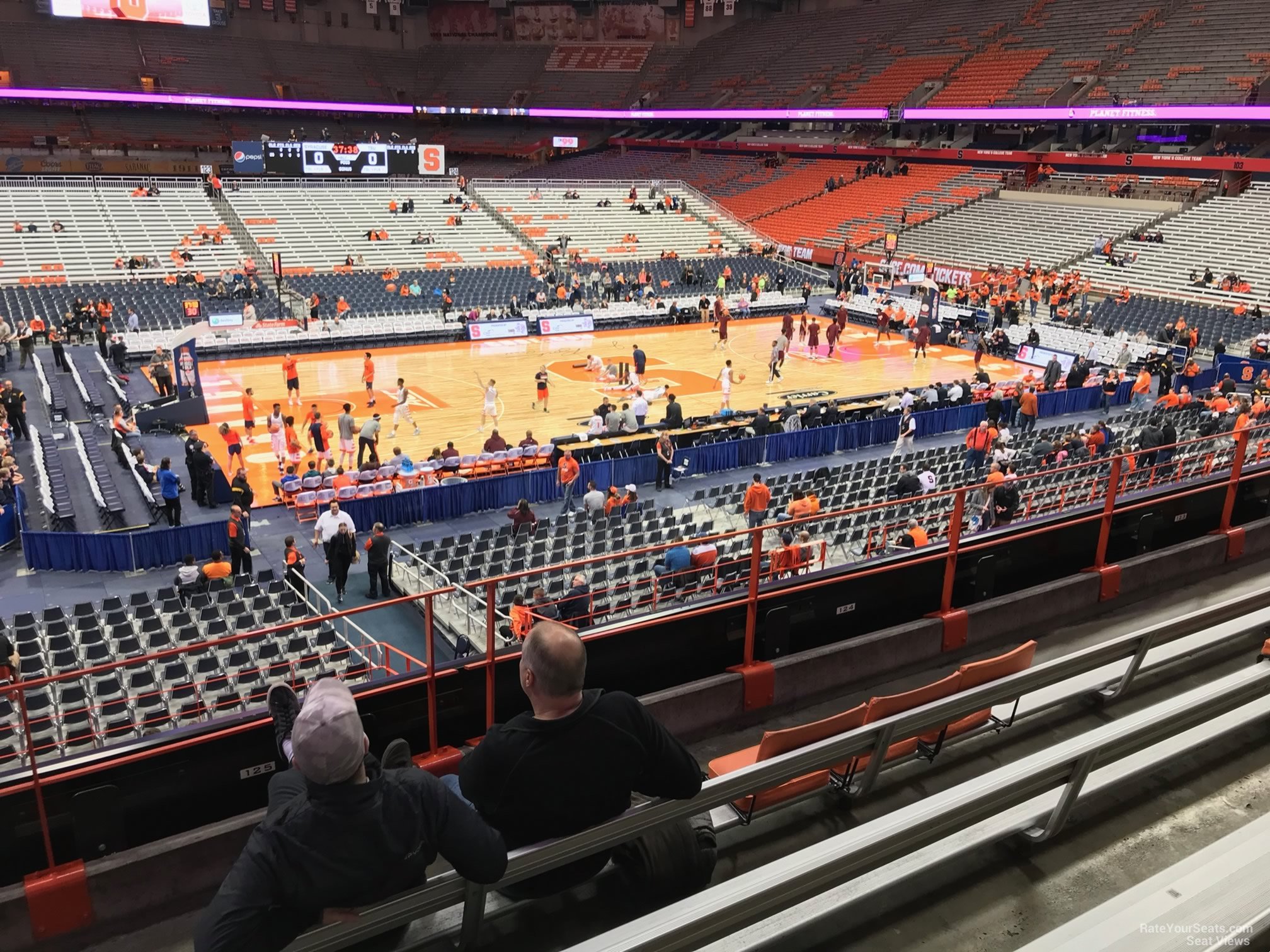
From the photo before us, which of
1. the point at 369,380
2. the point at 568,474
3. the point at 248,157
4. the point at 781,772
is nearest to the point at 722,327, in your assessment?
the point at 369,380

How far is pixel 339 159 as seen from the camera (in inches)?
1780

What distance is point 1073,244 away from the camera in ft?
146

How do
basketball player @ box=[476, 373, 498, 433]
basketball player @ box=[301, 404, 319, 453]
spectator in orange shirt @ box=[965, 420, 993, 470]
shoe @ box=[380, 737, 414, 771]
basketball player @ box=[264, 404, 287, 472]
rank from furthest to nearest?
basketball player @ box=[476, 373, 498, 433] < basketball player @ box=[301, 404, 319, 453] < basketball player @ box=[264, 404, 287, 472] < spectator in orange shirt @ box=[965, 420, 993, 470] < shoe @ box=[380, 737, 414, 771]

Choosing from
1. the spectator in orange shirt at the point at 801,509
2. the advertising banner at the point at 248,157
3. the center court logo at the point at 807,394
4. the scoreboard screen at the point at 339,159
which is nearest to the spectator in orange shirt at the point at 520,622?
the spectator in orange shirt at the point at 801,509

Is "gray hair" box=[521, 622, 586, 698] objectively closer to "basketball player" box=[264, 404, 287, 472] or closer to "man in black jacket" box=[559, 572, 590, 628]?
"man in black jacket" box=[559, 572, 590, 628]

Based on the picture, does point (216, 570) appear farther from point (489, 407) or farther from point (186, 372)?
point (186, 372)

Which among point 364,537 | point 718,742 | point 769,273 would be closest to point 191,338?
point 364,537

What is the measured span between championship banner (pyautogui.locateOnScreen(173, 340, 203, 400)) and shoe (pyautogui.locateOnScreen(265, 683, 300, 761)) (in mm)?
21879

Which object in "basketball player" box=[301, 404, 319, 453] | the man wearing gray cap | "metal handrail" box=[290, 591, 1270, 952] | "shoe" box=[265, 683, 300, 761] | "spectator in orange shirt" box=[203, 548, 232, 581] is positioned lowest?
"spectator in orange shirt" box=[203, 548, 232, 581]

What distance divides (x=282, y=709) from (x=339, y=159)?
150ft

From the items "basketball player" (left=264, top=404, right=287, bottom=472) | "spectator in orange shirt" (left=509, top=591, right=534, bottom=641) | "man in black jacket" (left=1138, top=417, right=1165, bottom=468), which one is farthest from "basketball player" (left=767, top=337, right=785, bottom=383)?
"spectator in orange shirt" (left=509, top=591, right=534, bottom=641)

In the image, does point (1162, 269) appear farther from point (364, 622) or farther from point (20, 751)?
point (20, 751)

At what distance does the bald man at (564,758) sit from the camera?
3.58 m

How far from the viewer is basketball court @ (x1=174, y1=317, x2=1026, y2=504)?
24.4 metres
